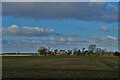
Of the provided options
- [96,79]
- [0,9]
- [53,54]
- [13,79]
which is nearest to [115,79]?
[96,79]

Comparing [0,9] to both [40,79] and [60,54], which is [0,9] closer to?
[40,79]

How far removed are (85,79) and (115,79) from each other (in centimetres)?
234

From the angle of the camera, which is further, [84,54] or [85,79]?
[84,54]

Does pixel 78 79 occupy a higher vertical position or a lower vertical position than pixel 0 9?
lower

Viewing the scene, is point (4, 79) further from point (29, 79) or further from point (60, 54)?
point (60, 54)

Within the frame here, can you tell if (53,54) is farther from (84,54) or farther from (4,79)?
(4,79)

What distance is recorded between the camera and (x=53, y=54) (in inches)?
6216

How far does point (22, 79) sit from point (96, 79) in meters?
5.65

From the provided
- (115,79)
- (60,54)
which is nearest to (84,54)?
(60,54)

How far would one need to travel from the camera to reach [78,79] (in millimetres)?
23672


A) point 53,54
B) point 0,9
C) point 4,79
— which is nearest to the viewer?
point 4,79

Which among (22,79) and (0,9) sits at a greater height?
(0,9)

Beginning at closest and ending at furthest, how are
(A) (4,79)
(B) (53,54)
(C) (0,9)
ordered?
(A) (4,79)
(C) (0,9)
(B) (53,54)

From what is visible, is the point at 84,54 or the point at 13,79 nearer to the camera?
the point at 13,79
